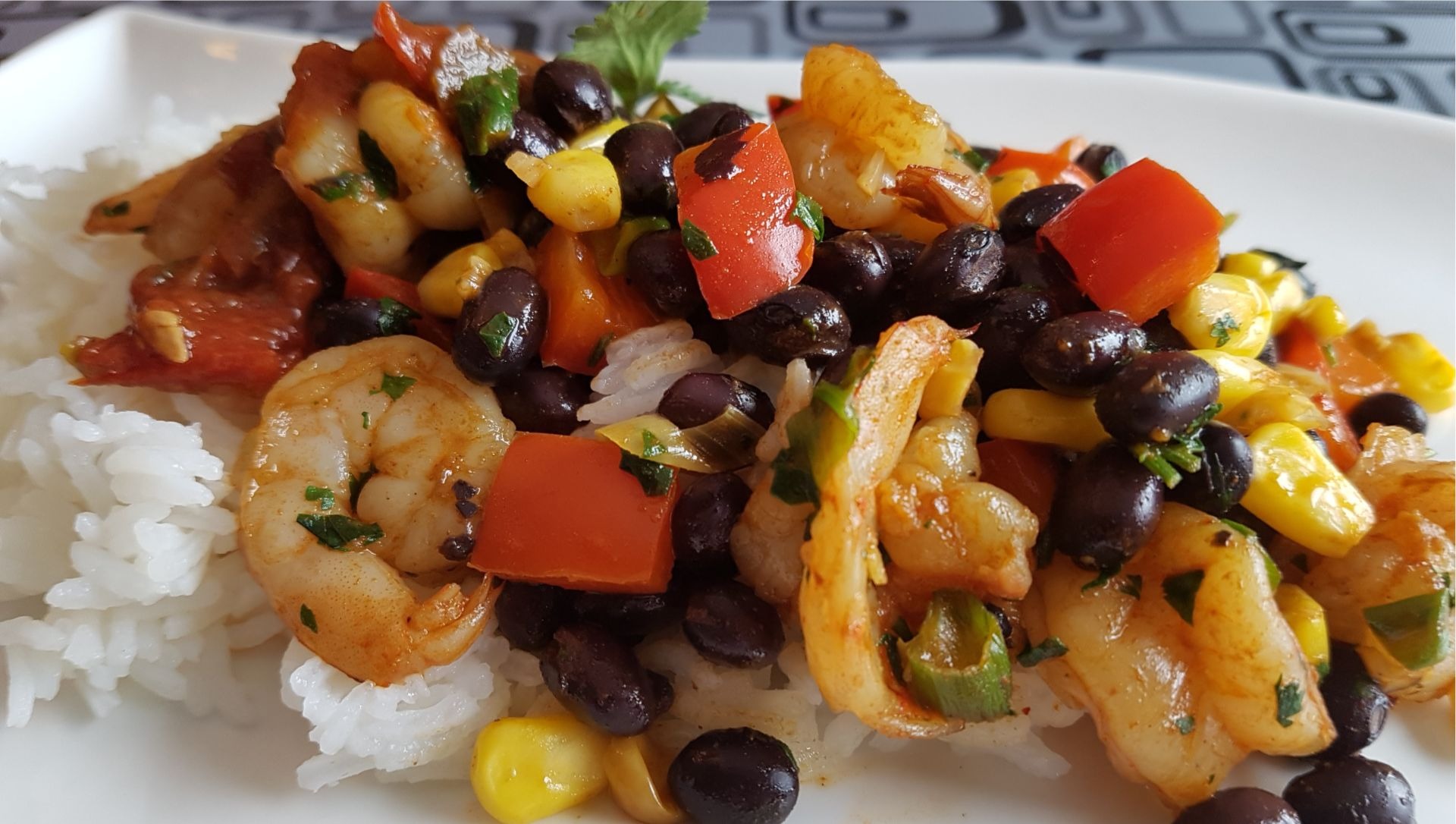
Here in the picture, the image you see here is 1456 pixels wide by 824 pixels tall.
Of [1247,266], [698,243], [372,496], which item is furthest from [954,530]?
[1247,266]

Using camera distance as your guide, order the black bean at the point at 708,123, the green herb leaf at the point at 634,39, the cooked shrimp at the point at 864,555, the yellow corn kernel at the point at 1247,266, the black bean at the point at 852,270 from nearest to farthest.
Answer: the cooked shrimp at the point at 864,555
the black bean at the point at 852,270
the black bean at the point at 708,123
the yellow corn kernel at the point at 1247,266
the green herb leaf at the point at 634,39

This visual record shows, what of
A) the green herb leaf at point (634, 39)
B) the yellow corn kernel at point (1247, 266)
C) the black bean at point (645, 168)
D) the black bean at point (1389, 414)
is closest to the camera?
the black bean at point (645, 168)

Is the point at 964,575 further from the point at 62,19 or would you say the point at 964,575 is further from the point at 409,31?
the point at 62,19

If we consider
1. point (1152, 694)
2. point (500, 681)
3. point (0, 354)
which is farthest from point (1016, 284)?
point (0, 354)

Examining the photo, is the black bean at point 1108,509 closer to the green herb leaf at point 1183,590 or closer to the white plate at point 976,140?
the green herb leaf at point 1183,590

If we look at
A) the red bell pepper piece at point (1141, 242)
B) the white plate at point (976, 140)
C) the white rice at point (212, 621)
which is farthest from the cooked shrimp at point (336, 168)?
the red bell pepper piece at point (1141, 242)

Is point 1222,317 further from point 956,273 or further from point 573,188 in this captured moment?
point 573,188
